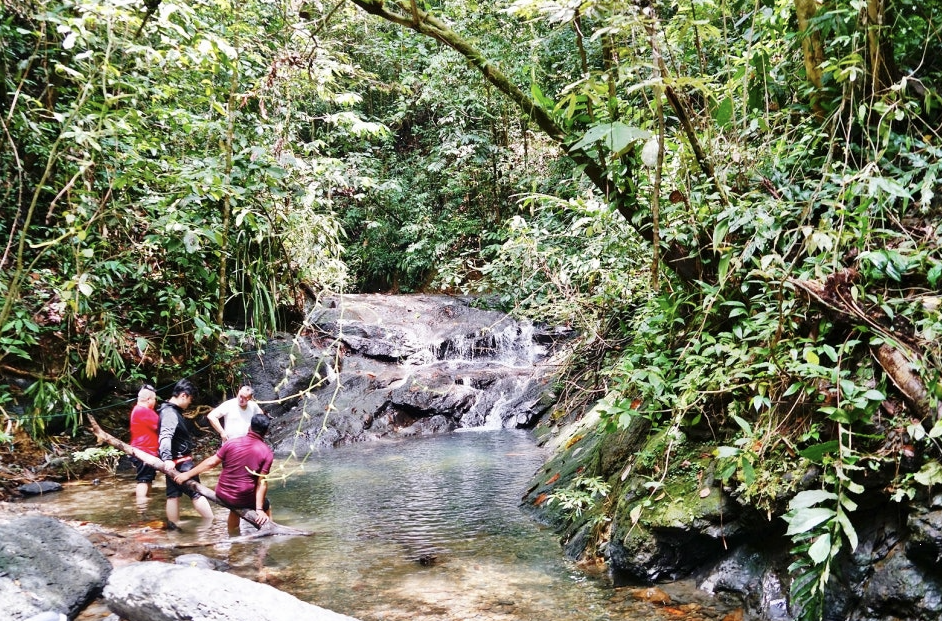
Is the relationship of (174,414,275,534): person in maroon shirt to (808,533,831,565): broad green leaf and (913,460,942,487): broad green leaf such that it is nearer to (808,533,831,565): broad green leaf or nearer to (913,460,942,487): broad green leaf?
(808,533,831,565): broad green leaf

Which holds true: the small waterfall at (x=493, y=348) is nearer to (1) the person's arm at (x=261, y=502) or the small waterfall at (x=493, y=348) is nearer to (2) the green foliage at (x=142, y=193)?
(2) the green foliage at (x=142, y=193)

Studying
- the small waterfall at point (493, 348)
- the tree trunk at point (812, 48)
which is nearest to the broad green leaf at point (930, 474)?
the tree trunk at point (812, 48)

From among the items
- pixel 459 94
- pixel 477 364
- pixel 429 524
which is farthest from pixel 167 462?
pixel 459 94

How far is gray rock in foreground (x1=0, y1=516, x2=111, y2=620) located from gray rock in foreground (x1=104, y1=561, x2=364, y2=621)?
0.56 feet

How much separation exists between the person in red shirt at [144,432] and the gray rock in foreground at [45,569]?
255 cm

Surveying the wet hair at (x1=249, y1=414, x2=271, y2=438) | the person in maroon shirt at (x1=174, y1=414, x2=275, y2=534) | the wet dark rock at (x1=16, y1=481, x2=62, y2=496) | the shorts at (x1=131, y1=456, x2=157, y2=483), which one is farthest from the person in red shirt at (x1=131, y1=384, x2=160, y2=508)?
the wet hair at (x1=249, y1=414, x2=271, y2=438)

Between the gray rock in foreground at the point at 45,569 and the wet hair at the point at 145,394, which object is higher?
the wet hair at the point at 145,394

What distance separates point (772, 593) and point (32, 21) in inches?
334

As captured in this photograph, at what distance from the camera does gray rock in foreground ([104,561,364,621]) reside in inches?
122

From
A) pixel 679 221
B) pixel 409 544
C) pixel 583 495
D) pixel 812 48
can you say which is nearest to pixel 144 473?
pixel 409 544

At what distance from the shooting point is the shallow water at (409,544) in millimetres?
3762

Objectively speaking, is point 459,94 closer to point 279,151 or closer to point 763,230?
point 279,151

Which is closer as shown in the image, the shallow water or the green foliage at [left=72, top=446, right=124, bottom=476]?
the shallow water

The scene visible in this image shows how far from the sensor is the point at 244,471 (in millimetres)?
5512
